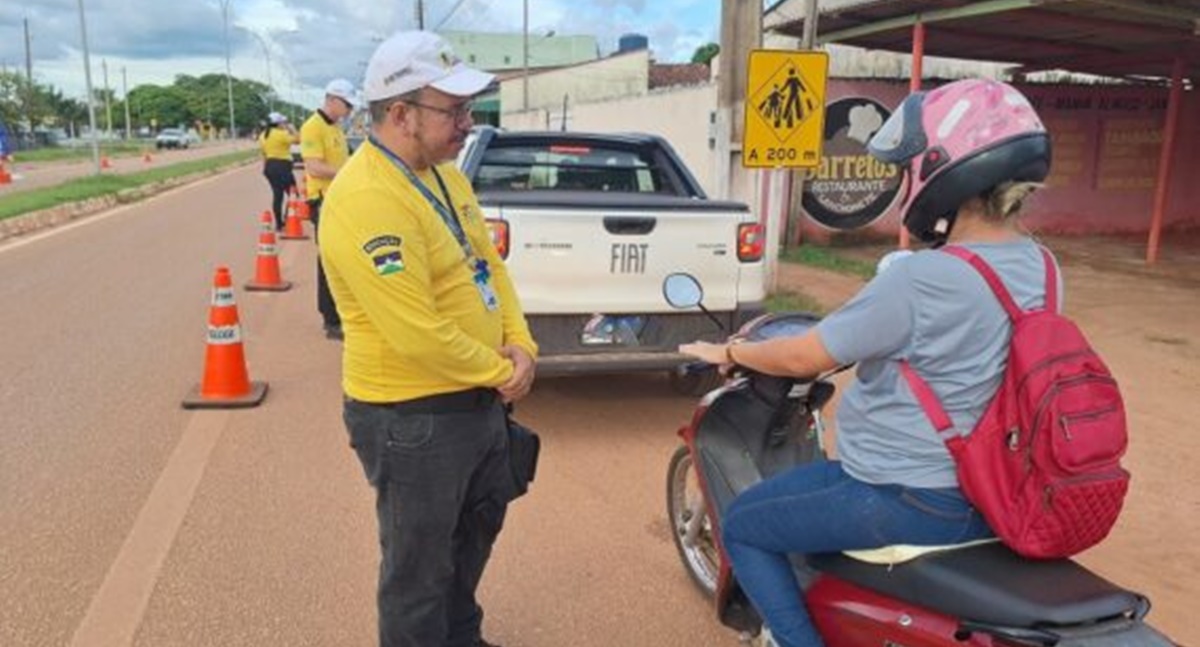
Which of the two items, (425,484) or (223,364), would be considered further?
(223,364)

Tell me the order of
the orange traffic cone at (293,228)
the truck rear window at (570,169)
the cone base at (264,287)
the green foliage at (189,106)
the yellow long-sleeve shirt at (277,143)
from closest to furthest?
the truck rear window at (570,169), the cone base at (264,287), the yellow long-sleeve shirt at (277,143), the orange traffic cone at (293,228), the green foliage at (189,106)

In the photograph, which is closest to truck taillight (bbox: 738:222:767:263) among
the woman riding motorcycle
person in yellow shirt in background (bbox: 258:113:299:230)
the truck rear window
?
the truck rear window

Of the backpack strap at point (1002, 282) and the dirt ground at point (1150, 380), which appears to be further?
the dirt ground at point (1150, 380)

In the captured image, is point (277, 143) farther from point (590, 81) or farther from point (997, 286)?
point (590, 81)

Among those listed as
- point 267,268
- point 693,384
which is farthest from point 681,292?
point 267,268

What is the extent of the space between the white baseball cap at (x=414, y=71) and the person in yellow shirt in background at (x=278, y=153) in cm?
1274

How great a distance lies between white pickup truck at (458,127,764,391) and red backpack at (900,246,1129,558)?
294 cm

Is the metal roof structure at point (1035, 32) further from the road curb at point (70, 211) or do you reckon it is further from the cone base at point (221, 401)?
the road curb at point (70, 211)

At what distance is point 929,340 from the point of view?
205cm

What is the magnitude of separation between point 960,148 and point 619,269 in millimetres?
3180

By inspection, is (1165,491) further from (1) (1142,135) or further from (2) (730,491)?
(1) (1142,135)

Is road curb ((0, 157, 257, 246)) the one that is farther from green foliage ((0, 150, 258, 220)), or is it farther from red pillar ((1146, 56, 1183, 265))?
red pillar ((1146, 56, 1183, 265))

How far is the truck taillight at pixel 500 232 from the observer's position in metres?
4.96

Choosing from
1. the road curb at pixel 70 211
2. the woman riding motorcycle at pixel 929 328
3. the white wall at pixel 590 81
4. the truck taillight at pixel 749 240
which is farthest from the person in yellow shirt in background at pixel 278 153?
the white wall at pixel 590 81
